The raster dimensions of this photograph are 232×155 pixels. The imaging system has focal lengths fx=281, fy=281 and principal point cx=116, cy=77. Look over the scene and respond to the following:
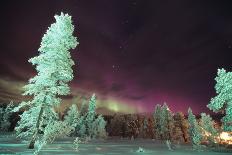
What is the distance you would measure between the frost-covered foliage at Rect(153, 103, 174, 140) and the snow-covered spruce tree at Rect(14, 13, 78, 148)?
257 ft

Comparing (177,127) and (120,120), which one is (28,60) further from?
(120,120)

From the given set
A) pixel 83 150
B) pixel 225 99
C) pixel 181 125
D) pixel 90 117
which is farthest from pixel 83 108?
pixel 225 99

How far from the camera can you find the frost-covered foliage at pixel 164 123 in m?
106

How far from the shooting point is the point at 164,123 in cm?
10738

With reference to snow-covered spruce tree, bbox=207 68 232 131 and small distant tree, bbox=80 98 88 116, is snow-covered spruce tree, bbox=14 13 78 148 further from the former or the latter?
small distant tree, bbox=80 98 88 116

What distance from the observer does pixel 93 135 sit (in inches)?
3991

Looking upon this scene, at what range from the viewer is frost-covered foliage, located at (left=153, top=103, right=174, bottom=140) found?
106 metres

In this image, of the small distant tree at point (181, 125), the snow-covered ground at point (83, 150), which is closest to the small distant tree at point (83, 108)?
the small distant tree at point (181, 125)

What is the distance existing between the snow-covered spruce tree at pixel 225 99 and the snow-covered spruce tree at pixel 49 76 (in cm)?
1681

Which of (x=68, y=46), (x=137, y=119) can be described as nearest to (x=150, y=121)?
(x=137, y=119)

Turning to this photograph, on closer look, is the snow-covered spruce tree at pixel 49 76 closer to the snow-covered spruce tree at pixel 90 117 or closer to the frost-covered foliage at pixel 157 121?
the snow-covered spruce tree at pixel 90 117

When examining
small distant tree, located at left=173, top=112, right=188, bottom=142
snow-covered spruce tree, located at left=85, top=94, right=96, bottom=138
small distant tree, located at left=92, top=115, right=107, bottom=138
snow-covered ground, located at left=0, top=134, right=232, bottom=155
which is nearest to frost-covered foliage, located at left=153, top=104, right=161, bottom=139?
small distant tree, located at left=173, top=112, right=188, bottom=142

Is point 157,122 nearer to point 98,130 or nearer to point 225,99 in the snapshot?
point 98,130

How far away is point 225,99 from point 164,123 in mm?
78374
